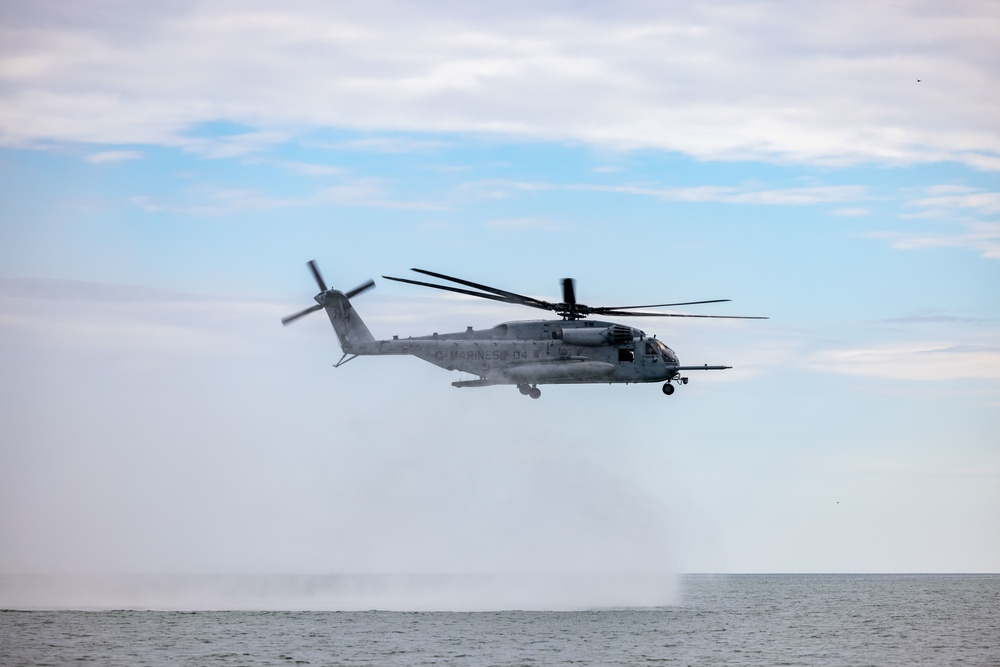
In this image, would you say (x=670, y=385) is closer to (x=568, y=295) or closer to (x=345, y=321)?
(x=568, y=295)

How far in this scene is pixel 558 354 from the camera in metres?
61.7

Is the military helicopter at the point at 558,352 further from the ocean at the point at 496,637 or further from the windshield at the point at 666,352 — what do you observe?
the ocean at the point at 496,637

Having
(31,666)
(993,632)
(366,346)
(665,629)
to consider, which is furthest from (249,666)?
(993,632)

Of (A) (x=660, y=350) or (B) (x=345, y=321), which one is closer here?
(A) (x=660, y=350)

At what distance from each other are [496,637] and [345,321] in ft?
106

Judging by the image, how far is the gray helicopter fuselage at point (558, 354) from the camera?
202 ft

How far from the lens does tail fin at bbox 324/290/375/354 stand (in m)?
66.4

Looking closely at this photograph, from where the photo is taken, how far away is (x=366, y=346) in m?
65.6

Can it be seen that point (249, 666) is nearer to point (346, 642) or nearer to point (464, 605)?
point (346, 642)

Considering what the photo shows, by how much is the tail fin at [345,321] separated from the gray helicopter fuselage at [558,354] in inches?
228

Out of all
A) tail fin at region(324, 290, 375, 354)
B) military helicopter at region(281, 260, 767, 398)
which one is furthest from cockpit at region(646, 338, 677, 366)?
tail fin at region(324, 290, 375, 354)

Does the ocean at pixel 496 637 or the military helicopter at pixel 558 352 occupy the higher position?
the military helicopter at pixel 558 352

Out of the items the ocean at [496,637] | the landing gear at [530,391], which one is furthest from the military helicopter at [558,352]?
the ocean at [496,637]

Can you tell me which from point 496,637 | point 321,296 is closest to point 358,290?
point 321,296
